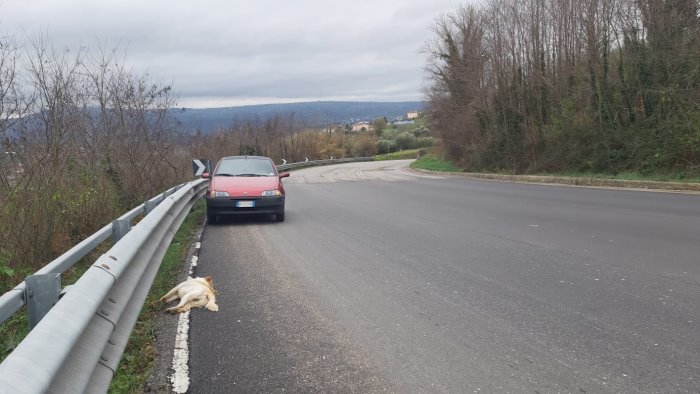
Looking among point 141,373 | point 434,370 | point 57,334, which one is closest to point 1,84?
point 141,373

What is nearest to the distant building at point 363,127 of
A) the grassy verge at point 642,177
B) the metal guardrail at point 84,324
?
the grassy verge at point 642,177

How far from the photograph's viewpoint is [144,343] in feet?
16.0

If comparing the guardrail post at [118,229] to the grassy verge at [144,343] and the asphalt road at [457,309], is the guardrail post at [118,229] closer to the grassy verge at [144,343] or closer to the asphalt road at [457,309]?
the grassy verge at [144,343]

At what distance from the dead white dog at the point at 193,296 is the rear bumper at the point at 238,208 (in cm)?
584

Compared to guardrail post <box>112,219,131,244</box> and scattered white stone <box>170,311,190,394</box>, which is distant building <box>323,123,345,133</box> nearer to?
guardrail post <box>112,219,131,244</box>

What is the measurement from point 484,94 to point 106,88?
22.8 metres

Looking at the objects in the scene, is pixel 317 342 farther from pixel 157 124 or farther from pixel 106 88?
pixel 157 124

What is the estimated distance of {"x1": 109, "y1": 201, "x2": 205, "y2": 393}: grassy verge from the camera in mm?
4041

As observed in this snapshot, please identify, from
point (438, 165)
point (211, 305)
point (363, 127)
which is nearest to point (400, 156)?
point (363, 127)

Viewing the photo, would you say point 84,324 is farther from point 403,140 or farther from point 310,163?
point 403,140

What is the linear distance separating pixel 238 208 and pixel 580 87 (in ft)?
57.0

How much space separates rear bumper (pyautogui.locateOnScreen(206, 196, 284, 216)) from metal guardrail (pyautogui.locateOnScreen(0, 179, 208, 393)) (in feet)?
20.3

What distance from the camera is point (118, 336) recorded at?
3.89m

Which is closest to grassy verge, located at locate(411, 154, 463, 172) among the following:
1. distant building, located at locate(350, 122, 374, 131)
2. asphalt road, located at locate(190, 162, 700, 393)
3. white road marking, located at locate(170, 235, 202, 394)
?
asphalt road, located at locate(190, 162, 700, 393)
